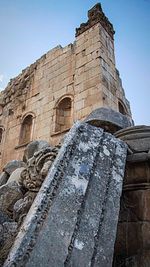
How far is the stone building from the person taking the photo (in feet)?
25.4

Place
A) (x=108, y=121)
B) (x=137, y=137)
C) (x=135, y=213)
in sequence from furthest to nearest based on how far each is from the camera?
(x=108, y=121), (x=137, y=137), (x=135, y=213)

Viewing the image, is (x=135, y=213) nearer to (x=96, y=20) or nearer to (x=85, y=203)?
(x=85, y=203)

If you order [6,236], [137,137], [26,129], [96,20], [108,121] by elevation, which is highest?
[96,20]

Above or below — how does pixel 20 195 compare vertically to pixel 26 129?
below

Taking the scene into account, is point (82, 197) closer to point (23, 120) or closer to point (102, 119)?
point (102, 119)

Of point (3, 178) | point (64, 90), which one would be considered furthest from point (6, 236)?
point (64, 90)

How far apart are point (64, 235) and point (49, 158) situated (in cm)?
→ 137

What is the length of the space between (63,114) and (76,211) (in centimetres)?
716

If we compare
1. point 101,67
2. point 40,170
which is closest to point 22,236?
point 40,170

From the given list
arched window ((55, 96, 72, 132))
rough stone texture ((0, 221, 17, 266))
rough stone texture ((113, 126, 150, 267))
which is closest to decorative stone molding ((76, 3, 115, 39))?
arched window ((55, 96, 72, 132))

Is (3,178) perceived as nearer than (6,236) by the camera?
No

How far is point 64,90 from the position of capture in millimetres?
8711

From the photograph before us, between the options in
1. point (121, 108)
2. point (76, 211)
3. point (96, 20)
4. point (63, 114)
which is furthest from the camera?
point (121, 108)

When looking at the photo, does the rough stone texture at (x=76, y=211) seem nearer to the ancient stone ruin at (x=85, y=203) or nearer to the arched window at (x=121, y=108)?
the ancient stone ruin at (x=85, y=203)
